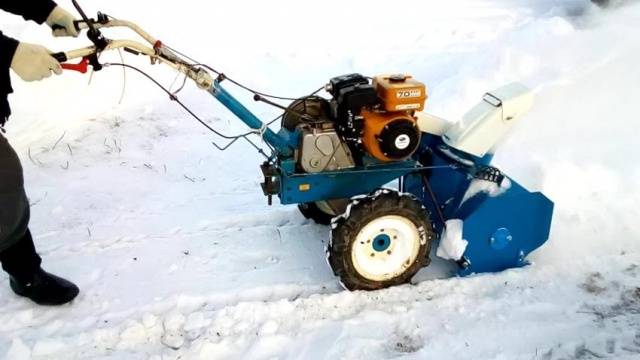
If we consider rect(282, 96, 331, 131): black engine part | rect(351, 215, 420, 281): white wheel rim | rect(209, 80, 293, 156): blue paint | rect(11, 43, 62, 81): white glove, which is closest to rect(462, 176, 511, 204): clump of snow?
rect(351, 215, 420, 281): white wheel rim

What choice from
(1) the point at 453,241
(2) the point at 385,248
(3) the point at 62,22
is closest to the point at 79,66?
(3) the point at 62,22

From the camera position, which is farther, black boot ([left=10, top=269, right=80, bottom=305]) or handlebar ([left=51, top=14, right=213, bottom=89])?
black boot ([left=10, top=269, right=80, bottom=305])

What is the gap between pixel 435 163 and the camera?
3.80 m

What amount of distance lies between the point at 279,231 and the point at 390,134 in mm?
1274

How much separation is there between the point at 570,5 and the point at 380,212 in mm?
8999

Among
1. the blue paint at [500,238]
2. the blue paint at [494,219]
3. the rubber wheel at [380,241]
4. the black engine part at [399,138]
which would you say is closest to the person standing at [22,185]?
the rubber wheel at [380,241]

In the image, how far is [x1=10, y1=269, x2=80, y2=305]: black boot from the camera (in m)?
3.38

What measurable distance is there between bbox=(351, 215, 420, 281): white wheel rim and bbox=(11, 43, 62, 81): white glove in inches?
69.1

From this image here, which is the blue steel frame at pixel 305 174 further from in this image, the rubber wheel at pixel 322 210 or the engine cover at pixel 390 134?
the rubber wheel at pixel 322 210

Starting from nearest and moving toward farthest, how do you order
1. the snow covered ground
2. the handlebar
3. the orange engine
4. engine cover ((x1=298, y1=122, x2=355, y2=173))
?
the handlebar < the snow covered ground < the orange engine < engine cover ((x1=298, y1=122, x2=355, y2=173))

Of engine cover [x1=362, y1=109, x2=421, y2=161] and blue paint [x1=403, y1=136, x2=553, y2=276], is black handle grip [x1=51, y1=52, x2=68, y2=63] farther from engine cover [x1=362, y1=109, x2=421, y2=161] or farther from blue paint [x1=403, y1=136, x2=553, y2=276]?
blue paint [x1=403, y1=136, x2=553, y2=276]

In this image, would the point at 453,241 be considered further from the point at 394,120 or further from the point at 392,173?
the point at 394,120

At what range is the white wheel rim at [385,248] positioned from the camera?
3.39m

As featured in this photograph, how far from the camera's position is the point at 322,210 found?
4172 millimetres
